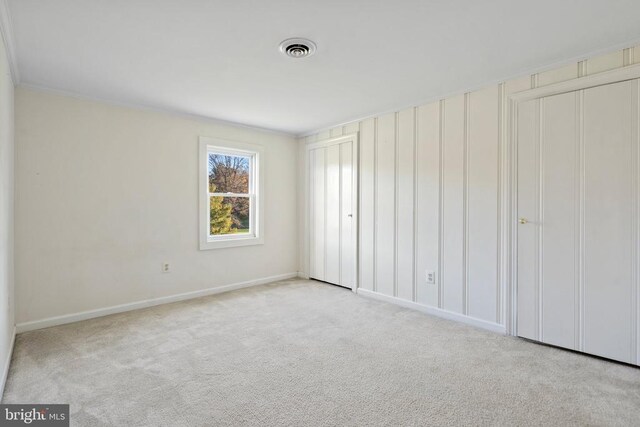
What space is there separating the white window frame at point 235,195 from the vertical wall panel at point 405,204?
203 centimetres

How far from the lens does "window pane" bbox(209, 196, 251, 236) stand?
445cm

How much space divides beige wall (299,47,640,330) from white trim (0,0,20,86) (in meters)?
3.29

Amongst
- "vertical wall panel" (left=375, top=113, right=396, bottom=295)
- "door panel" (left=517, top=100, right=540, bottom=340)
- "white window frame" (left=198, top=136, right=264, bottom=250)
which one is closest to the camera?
"door panel" (left=517, top=100, right=540, bottom=340)

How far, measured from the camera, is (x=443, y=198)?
339 cm

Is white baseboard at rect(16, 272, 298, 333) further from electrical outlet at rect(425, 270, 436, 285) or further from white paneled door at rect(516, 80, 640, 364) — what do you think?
white paneled door at rect(516, 80, 640, 364)

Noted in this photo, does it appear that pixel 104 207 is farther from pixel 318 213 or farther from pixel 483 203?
pixel 483 203

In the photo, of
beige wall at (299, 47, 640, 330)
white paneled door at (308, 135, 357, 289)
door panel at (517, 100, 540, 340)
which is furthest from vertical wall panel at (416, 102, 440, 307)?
white paneled door at (308, 135, 357, 289)

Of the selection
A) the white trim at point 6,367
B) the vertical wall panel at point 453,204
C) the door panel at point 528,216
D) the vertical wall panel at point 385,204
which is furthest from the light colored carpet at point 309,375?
the vertical wall panel at point 385,204

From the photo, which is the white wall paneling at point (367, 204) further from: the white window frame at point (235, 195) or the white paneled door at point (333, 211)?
the white window frame at point (235, 195)

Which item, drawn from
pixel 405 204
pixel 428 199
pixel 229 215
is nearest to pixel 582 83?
pixel 428 199

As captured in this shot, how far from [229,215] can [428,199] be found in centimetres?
267

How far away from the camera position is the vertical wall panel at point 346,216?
4380 millimetres

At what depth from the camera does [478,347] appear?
106 inches

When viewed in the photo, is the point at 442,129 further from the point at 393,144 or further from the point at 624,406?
the point at 624,406
